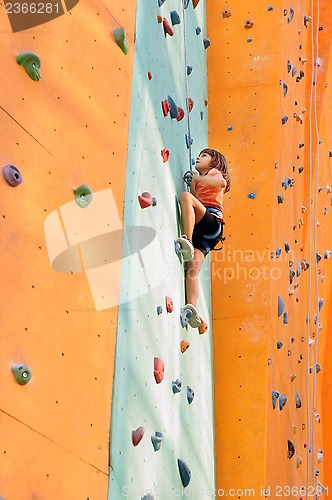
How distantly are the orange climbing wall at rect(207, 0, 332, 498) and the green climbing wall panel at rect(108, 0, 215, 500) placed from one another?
0.15 metres

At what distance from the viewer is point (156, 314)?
3.56 metres

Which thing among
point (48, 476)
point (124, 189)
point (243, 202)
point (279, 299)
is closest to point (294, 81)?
point (243, 202)

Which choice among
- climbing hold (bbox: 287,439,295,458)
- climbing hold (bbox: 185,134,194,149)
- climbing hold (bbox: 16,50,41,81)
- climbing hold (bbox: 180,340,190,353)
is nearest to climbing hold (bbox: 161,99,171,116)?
climbing hold (bbox: 185,134,194,149)

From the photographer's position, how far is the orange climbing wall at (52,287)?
2361mm

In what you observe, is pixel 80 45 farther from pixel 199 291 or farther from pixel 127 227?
pixel 199 291

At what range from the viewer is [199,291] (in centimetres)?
454

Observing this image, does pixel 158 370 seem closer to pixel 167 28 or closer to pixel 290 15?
pixel 167 28

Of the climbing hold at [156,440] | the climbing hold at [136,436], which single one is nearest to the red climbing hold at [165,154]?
the climbing hold at [156,440]

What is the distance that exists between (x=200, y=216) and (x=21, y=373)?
1997mm

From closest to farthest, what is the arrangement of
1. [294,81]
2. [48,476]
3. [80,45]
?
[48,476] → [80,45] → [294,81]

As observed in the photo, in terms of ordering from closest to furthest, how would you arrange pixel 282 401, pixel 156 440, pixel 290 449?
pixel 156 440 < pixel 282 401 < pixel 290 449

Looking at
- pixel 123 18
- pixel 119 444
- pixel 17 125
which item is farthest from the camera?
pixel 123 18

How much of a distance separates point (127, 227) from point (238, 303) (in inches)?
68.2

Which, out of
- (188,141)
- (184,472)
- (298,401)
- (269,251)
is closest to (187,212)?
(188,141)
